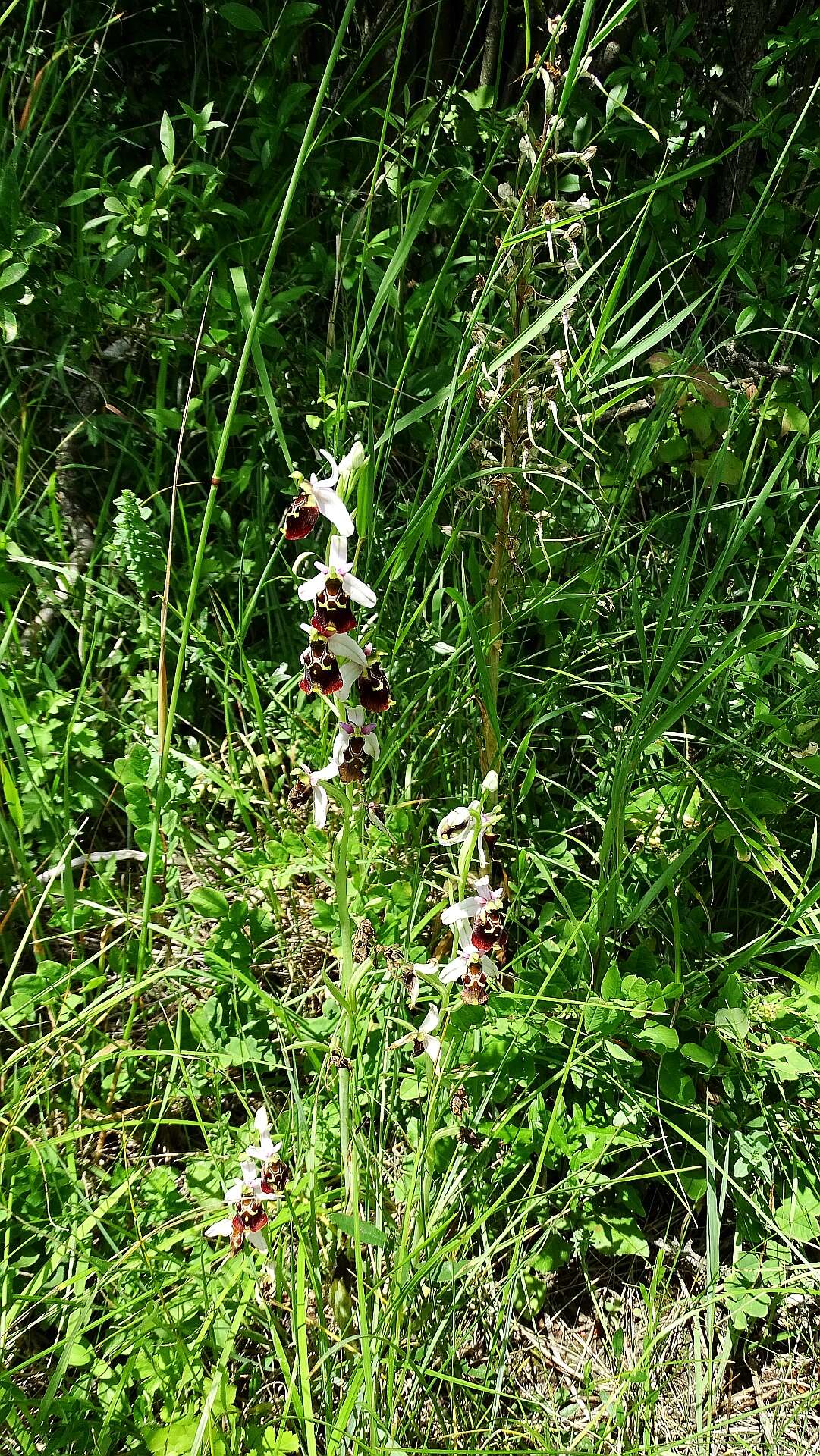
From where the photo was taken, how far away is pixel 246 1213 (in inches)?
58.6

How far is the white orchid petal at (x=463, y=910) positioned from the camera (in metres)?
1.41

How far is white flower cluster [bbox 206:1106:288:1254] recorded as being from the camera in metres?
1.49

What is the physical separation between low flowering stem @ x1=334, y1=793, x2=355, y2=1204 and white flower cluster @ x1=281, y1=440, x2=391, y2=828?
7 centimetres

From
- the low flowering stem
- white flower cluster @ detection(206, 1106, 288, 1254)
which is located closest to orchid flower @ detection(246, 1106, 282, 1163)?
white flower cluster @ detection(206, 1106, 288, 1254)

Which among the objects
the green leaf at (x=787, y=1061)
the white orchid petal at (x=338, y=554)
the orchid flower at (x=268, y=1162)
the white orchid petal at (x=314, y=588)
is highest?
the white orchid petal at (x=338, y=554)

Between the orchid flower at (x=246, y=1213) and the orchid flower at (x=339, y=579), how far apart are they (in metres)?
0.85

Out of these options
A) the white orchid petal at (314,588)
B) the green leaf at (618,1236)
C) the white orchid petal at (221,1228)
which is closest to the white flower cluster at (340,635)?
the white orchid petal at (314,588)

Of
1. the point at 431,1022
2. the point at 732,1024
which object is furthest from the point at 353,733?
the point at 732,1024

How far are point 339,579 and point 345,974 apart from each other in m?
0.51

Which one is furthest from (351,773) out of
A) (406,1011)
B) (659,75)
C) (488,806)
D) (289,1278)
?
(659,75)

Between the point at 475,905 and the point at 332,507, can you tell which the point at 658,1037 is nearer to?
the point at 475,905

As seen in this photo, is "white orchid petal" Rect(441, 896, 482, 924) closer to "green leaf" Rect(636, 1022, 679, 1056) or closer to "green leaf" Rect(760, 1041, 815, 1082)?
"green leaf" Rect(636, 1022, 679, 1056)

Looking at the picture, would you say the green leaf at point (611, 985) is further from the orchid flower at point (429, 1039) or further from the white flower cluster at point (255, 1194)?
the white flower cluster at point (255, 1194)

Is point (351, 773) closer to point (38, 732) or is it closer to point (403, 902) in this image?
point (403, 902)
